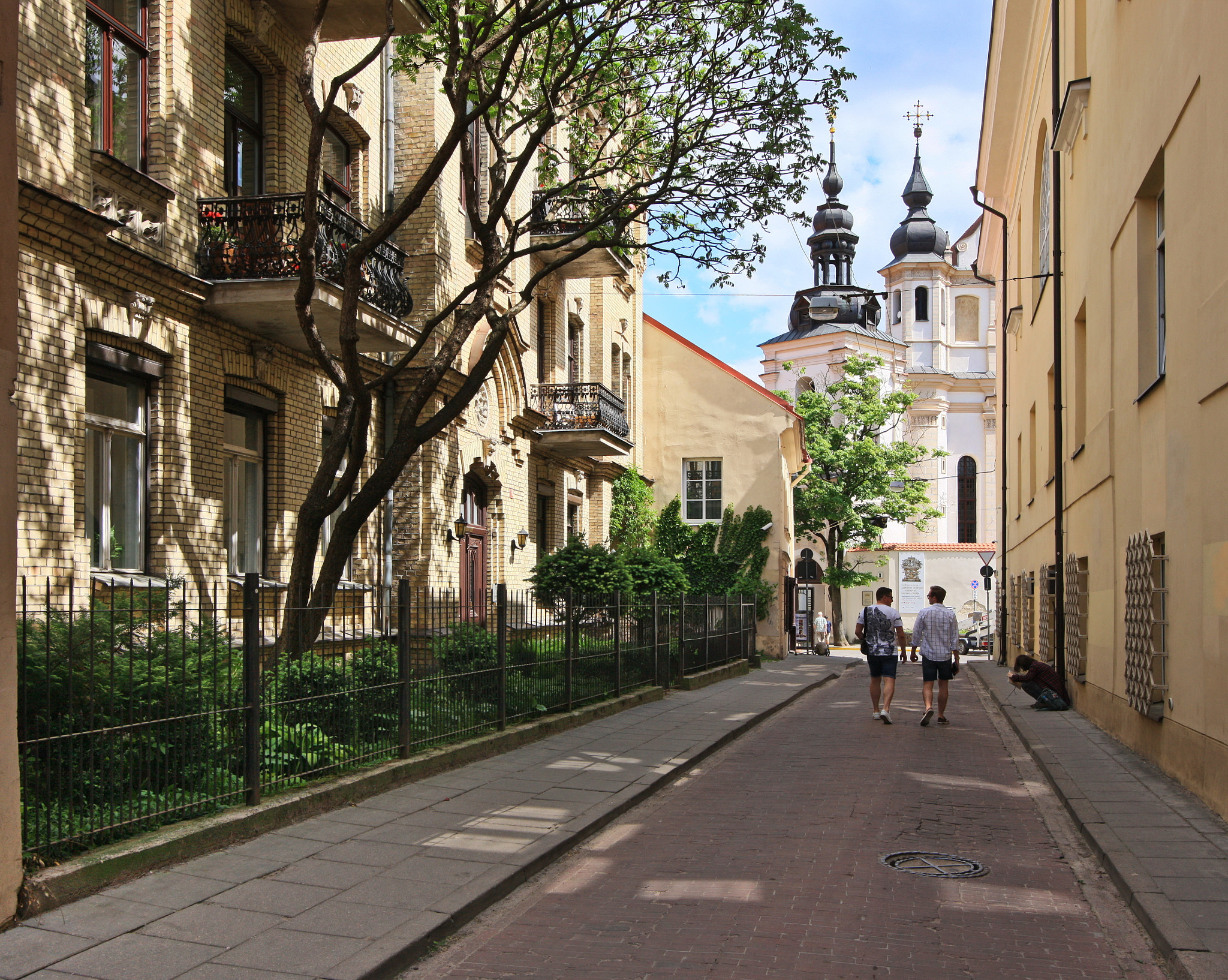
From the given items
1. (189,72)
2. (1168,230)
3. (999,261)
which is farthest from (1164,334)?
(999,261)

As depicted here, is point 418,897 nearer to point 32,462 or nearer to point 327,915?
point 327,915

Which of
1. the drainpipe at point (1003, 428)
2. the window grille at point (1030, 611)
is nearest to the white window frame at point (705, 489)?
the drainpipe at point (1003, 428)

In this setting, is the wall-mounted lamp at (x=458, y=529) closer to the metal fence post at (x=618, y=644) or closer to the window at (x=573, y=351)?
the metal fence post at (x=618, y=644)

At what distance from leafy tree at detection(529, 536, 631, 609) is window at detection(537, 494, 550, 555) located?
424cm

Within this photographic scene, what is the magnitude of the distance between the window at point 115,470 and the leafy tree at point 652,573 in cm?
1120

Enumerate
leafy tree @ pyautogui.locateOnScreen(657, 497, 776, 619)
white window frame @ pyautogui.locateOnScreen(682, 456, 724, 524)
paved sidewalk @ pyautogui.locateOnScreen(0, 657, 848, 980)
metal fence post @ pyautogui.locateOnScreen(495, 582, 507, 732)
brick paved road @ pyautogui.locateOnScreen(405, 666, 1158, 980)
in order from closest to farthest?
paved sidewalk @ pyautogui.locateOnScreen(0, 657, 848, 980) < brick paved road @ pyautogui.locateOnScreen(405, 666, 1158, 980) < metal fence post @ pyautogui.locateOnScreen(495, 582, 507, 732) < leafy tree @ pyautogui.locateOnScreen(657, 497, 776, 619) < white window frame @ pyautogui.locateOnScreen(682, 456, 724, 524)

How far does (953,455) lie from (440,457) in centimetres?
5545

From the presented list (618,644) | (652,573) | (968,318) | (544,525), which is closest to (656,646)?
(618,644)

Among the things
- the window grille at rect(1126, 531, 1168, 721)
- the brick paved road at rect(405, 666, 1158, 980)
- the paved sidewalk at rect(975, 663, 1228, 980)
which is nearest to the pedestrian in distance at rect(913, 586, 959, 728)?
the paved sidewalk at rect(975, 663, 1228, 980)

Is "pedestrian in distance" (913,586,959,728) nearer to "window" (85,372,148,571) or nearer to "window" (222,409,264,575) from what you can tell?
"window" (222,409,264,575)

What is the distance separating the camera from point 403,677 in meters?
9.93

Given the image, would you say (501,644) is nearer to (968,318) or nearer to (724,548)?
(724,548)

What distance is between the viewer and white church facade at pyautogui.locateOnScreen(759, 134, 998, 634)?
65.2 metres

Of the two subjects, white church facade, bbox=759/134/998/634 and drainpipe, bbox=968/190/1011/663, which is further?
white church facade, bbox=759/134/998/634
